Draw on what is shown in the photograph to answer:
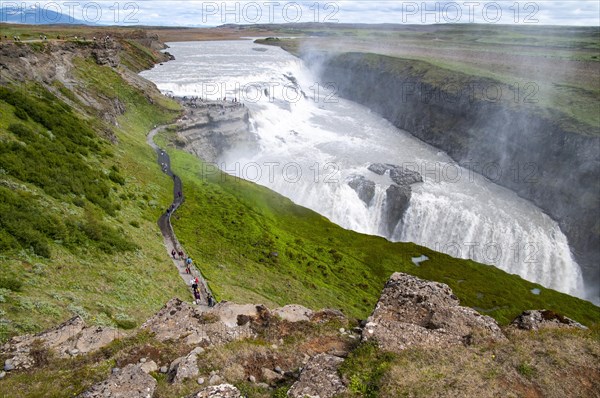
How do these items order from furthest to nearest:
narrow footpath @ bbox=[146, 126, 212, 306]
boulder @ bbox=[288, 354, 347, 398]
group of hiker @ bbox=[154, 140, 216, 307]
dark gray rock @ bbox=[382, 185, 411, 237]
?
1. dark gray rock @ bbox=[382, 185, 411, 237]
2. narrow footpath @ bbox=[146, 126, 212, 306]
3. group of hiker @ bbox=[154, 140, 216, 307]
4. boulder @ bbox=[288, 354, 347, 398]

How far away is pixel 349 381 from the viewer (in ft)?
41.3

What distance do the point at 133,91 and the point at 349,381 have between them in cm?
7414

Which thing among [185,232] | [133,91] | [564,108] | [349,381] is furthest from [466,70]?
[349,381]

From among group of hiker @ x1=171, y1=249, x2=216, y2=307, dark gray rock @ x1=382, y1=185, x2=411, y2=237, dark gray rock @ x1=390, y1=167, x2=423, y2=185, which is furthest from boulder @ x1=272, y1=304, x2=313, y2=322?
dark gray rock @ x1=390, y1=167, x2=423, y2=185

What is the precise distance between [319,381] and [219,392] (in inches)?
124

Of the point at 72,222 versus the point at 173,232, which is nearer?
the point at 72,222

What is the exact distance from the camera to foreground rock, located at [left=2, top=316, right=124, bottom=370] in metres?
14.7

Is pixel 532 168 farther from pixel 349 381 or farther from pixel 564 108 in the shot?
pixel 349 381

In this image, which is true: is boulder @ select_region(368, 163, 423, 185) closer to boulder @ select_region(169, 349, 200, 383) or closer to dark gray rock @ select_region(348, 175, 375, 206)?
dark gray rock @ select_region(348, 175, 375, 206)

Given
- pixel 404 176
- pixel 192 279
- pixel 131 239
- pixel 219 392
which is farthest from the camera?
pixel 404 176

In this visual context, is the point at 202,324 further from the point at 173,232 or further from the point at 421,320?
the point at 173,232

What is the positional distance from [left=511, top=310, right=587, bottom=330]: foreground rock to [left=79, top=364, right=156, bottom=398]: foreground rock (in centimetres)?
1486

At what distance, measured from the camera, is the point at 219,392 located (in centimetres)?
1216

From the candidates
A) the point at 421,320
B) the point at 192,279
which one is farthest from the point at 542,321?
the point at 192,279
